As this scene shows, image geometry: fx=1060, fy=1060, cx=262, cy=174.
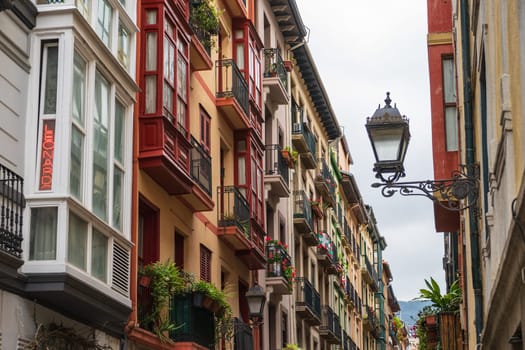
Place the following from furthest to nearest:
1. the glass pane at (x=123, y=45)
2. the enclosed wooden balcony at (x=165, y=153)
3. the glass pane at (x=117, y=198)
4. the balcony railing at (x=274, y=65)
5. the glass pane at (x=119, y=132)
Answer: the balcony railing at (x=274, y=65) < the enclosed wooden balcony at (x=165, y=153) < the glass pane at (x=123, y=45) < the glass pane at (x=119, y=132) < the glass pane at (x=117, y=198)

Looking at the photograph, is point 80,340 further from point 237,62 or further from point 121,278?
point 237,62

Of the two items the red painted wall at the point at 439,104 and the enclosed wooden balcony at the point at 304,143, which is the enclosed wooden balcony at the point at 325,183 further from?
the red painted wall at the point at 439,104

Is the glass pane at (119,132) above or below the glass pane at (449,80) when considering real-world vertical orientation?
below

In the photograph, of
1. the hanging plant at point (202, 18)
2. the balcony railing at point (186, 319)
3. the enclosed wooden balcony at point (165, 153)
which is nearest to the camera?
the enclosed wooden balcony at point (165, 153)

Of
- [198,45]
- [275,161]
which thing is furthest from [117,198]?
[275,161]

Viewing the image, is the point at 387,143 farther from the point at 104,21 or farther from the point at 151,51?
the point at 151,51

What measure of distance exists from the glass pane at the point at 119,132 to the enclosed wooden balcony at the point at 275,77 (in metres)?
15.6

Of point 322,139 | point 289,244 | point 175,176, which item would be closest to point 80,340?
point 175,176

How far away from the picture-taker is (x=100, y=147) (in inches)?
641

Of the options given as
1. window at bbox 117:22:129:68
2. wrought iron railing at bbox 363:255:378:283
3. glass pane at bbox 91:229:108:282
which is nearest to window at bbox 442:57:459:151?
window at bbox 117:22:129:68

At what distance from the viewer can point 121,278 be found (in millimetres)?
17094

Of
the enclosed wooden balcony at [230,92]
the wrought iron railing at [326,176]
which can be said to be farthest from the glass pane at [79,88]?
the wrought iron railing at [326,176]

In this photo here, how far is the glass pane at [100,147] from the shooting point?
1597 centimetres

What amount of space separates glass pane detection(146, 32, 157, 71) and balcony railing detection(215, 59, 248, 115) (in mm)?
6344
